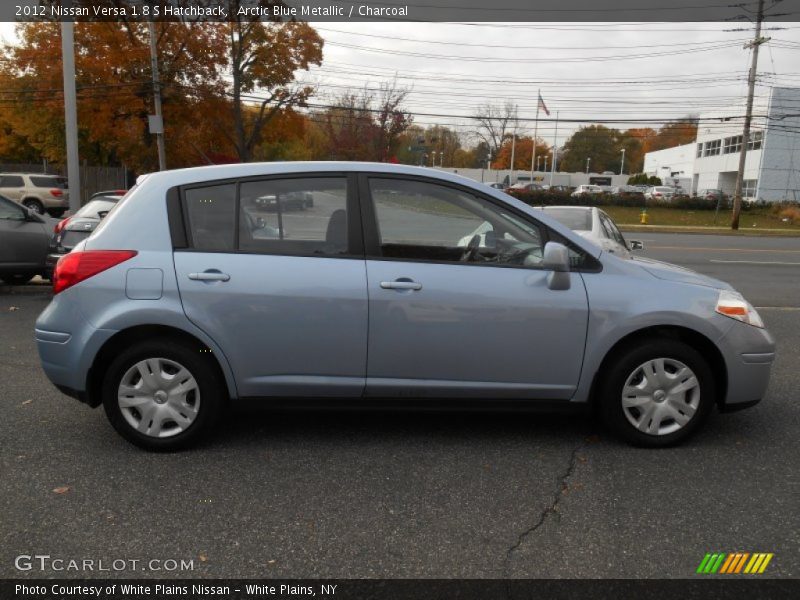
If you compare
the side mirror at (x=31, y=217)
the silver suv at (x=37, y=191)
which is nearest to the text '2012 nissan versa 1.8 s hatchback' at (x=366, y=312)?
the side mirror at (x=31, y=217)

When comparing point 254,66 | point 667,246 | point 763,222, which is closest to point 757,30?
point 763,222

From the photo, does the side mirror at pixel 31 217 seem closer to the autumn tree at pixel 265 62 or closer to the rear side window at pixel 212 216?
the rear side window at pixel 212 216

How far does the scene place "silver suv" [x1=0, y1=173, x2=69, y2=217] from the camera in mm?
27562

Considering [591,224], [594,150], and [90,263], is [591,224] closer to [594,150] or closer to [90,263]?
[90,263]

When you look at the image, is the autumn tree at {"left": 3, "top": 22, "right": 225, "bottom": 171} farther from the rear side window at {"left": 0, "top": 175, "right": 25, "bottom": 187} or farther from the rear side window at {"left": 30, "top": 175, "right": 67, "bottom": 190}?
the rear side window at {"left": 0, "top": 175, "right": 25, "bottom": 187}

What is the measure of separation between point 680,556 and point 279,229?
267 centimetres

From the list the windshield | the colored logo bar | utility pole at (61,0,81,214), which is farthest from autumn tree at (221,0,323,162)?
the colored logo bar

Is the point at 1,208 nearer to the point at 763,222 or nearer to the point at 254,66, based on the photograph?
the point at 254,66

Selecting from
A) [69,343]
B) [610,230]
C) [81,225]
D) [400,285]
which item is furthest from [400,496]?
[81,225]

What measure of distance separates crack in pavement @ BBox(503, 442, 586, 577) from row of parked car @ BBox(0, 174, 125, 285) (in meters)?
7.20

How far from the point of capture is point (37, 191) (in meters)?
27.8

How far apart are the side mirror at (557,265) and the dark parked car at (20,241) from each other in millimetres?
7763

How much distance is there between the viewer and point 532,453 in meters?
3.99

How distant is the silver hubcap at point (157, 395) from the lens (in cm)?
382
